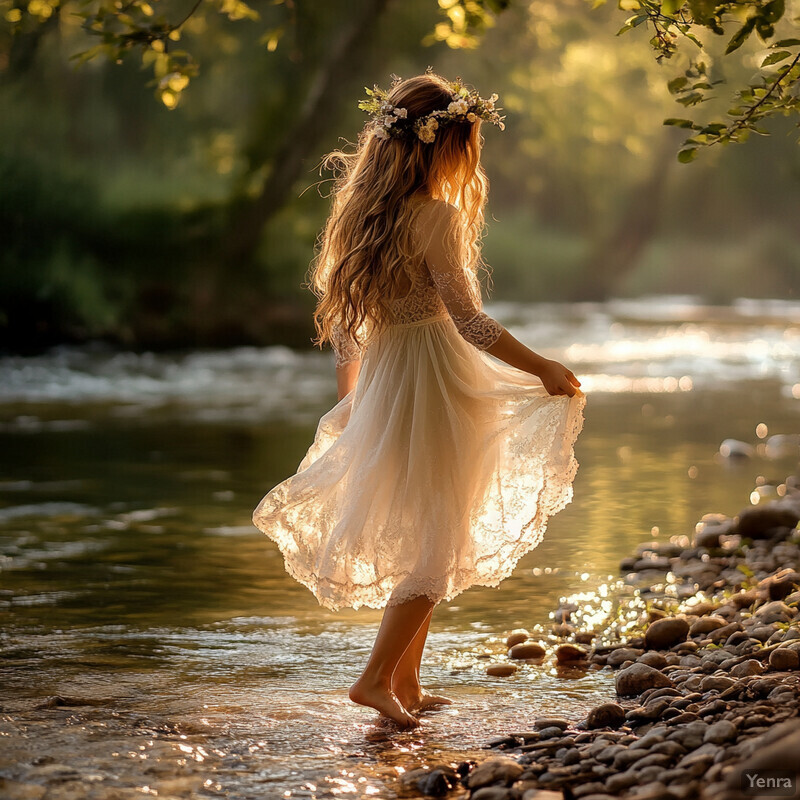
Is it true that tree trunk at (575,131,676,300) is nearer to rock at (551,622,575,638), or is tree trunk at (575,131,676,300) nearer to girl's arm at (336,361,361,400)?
rock at (551,622,575,638)

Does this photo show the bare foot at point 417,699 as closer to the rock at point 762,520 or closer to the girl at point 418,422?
the girl at point 418,422

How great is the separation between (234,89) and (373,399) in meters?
17.4

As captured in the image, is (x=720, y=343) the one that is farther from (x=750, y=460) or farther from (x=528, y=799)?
(x=528, y=799)

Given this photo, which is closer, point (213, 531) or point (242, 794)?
point (242, 794)

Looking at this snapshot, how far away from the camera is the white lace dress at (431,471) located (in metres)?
3.62

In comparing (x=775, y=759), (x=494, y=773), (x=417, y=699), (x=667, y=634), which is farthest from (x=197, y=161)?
(x=775, y=759)

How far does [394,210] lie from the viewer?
3.70 metres

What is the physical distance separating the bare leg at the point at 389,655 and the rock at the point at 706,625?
1166 mm

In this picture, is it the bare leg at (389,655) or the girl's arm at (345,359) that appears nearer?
the bare leg at (389,655)

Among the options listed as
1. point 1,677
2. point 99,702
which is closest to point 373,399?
point 99,702

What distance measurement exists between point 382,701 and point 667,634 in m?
1.19

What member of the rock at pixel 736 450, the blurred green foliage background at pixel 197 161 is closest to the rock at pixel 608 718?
the rock at pixel 736 450

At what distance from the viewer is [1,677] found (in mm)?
3930

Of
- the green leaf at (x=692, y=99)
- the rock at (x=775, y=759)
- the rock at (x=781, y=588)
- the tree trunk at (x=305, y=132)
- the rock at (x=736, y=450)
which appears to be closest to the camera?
the rock at (x=775, y=759)
